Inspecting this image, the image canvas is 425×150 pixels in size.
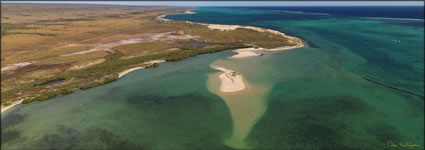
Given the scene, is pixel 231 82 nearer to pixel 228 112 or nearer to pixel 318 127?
pixel 228 112

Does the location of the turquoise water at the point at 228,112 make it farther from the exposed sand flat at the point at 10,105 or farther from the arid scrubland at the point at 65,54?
the arid scrubland at the point at 65,54

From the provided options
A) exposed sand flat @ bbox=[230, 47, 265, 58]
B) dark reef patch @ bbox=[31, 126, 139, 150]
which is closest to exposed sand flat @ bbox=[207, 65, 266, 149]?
dark reef patch @ bbox=[31, 126, 139, 150]

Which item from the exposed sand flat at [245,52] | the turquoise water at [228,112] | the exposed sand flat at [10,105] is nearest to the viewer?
the turquoise water at [228,112]

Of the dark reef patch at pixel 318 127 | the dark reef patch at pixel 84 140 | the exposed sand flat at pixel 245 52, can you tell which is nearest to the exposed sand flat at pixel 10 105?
the dark reef patch at pixel 84 140

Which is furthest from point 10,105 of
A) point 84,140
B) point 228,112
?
point 228,112

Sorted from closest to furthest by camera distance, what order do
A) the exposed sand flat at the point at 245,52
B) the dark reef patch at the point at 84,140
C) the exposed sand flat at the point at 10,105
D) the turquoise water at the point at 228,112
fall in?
the dark reef patch at the point at 84,140
the turquoise water at the point at 228,112
the exposed sand flat at the point at 10,105
the exposed sand flat at the point at 245,52

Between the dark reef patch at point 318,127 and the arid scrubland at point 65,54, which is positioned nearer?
the dark reef patch at point 318,127

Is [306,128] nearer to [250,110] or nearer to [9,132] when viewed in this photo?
[250,110]
